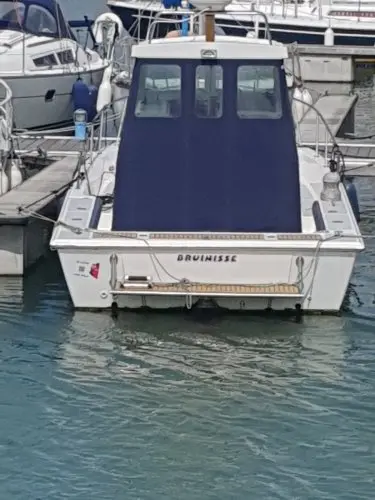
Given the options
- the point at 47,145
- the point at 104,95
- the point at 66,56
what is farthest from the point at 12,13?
the point at 47,145

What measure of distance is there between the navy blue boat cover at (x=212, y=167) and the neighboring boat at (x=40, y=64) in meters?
9.37

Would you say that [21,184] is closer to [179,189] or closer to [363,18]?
[179,189]

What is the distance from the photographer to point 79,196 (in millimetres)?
12852

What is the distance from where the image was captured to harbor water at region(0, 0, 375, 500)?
26.8 ft

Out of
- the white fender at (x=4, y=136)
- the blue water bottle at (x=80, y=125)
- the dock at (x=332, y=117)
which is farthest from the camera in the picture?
the dock at (x=332, y=117)

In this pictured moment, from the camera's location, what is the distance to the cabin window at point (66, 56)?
22109mm

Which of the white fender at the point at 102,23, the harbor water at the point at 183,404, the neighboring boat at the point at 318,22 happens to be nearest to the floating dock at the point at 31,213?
the harbor water at the point at 183,404

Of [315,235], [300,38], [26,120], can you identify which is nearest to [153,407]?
[315,235]

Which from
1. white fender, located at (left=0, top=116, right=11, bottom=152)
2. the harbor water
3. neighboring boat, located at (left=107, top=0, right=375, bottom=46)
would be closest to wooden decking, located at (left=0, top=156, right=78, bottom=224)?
white fender, located at (left=0, top=116, right=11, bottom=152)

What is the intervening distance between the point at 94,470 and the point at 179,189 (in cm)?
404

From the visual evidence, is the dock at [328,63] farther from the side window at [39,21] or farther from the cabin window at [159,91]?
the cabin window at [159,91]

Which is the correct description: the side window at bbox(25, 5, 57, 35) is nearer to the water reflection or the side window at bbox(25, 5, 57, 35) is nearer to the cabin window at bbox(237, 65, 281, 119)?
the cabin window at bbox(237, 65, 281, 119)

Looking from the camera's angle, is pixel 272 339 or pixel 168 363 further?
pixel 272 339

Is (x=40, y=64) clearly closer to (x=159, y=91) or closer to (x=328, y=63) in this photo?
(x=159, y=91)
